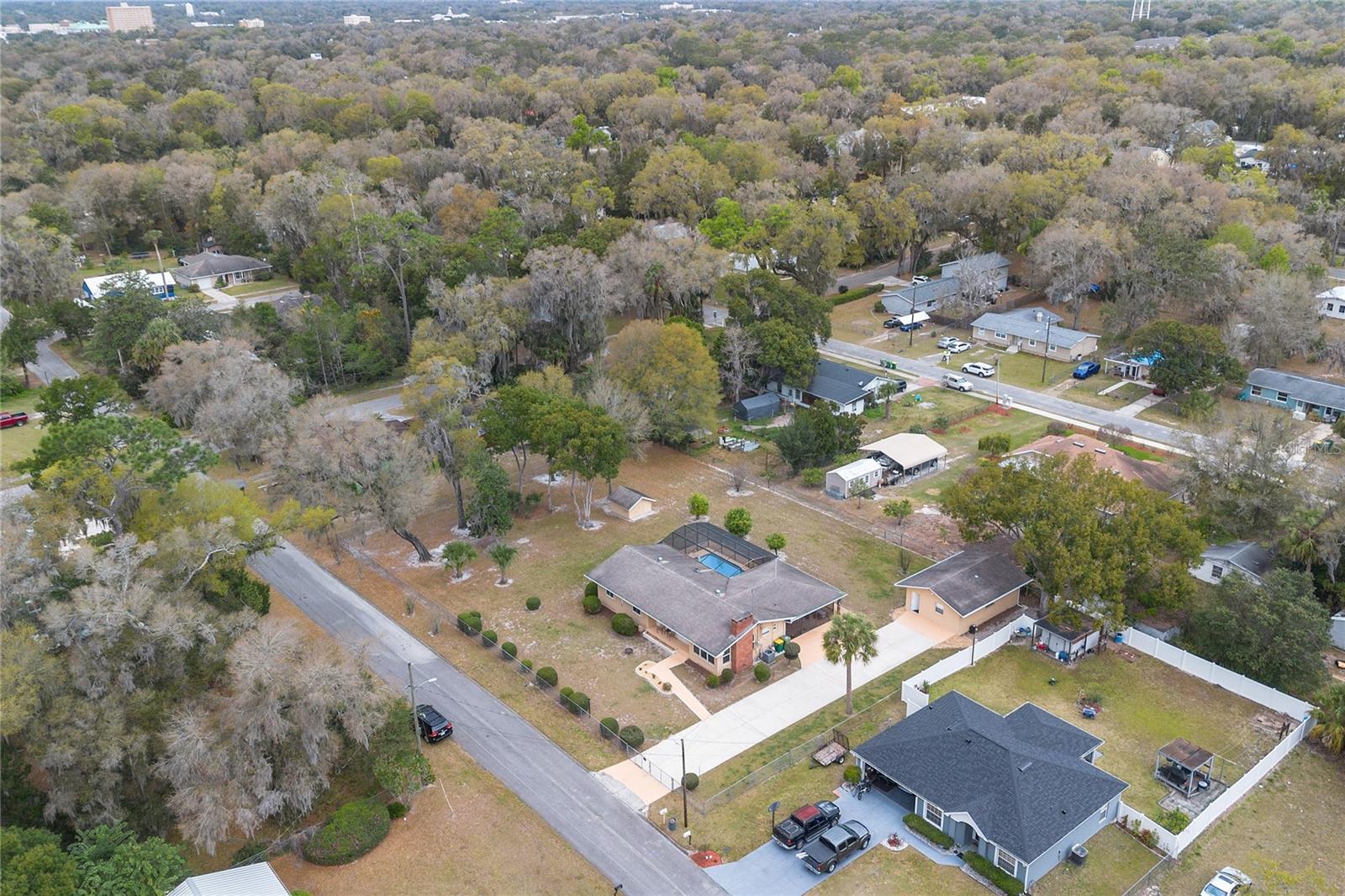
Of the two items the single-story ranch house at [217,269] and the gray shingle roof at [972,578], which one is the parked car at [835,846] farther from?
the single-story ranch house at [217,269]

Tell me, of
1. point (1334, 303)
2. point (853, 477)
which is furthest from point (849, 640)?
point (1334, 303)

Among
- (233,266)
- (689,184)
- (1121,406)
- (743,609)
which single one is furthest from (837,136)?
(743,609)

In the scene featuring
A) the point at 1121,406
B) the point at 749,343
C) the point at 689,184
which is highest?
the point at 689,184

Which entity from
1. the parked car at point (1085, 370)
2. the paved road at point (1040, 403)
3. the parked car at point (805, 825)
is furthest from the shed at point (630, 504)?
the parked car at point (1085, 370)

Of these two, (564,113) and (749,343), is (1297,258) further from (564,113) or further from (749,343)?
(564,113)

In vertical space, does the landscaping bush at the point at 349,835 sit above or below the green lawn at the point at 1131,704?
above

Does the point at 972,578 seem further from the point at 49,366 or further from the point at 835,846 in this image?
the point at 49,366
